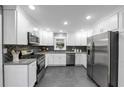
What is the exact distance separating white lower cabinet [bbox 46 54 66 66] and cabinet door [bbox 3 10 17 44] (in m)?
3.43

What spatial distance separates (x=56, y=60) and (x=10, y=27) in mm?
3787

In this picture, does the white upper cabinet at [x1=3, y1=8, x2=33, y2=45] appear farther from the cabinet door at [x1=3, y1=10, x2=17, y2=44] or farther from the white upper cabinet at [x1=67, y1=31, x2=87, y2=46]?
the white upper cabinet at [x1=67, y1=31, x2=87, y2=46]

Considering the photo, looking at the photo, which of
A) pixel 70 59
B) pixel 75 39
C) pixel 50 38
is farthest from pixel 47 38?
pixel 70 59

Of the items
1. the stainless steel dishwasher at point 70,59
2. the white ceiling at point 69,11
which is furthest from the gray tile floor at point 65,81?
the white ceiling at point 69,11

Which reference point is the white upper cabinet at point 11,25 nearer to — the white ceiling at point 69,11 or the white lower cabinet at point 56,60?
the white ceiling at point 69,11

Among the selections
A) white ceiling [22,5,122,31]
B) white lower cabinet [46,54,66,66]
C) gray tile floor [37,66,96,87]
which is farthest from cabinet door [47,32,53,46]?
white ceiling [22,5,122,31]

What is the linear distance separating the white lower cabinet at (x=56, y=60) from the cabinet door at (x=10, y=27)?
3434mm

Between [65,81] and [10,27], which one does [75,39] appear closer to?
[65,81]

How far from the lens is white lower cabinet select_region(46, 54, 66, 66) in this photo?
18.4ft

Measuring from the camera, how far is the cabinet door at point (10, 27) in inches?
86.9

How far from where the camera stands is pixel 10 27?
7.32 ft
